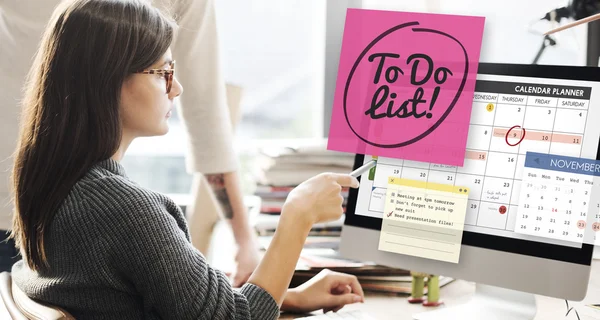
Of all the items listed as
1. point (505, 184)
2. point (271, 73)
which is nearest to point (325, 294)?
point (505, 184)

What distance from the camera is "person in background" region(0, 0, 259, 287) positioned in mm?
1312

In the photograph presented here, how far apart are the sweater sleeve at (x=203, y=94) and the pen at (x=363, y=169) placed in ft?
1.42

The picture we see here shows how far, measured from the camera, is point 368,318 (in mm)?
1152

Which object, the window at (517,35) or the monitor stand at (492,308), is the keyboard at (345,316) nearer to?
the monitor stand at (492,308)

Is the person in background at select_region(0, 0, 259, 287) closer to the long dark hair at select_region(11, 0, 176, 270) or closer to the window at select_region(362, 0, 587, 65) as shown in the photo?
the long dark hair at select_region(11, 0, 176, 270)

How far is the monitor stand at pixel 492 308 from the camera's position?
44.4 inches

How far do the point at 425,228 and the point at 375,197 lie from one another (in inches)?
4.3

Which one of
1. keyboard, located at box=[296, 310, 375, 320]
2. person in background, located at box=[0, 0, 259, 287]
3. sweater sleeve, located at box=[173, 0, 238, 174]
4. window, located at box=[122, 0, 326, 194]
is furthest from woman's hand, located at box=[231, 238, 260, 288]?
window, located at box=[122, 0, 326, 194]

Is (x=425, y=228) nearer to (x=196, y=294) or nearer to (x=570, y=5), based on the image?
(x=196, y=294)

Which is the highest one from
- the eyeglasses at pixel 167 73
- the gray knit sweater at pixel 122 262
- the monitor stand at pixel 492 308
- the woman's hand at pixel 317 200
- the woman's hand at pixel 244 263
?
the eyeglasses at pixel 167 73

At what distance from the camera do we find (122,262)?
2.81 feet

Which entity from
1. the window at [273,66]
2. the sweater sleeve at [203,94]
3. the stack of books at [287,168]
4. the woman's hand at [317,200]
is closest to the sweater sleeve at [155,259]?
the woman's hand at [317,200]

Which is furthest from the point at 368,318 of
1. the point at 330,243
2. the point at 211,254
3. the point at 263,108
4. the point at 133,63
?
the point at 263,108

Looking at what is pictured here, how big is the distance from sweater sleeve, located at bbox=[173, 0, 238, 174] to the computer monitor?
1.50 feet
